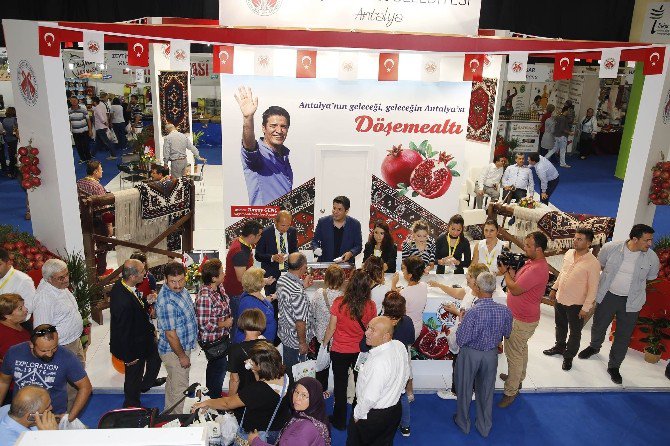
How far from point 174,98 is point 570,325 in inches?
344

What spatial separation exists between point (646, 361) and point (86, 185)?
7041 mm

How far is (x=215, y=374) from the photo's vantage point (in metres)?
4.88

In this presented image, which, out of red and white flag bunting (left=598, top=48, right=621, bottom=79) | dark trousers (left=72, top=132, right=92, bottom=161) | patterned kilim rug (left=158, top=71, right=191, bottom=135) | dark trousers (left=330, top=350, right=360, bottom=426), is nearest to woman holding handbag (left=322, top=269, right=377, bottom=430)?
dark trousers (left=330, top=350, right=360, bottom=426)

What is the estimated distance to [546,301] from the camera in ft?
23.7

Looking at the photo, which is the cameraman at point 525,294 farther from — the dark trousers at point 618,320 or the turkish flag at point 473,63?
the turkish flag at point 473,63

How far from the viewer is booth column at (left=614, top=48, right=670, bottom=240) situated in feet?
20.7

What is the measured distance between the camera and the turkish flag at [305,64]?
714cm

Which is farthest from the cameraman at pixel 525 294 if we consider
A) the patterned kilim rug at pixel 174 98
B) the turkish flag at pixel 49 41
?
the patterned kilim rug at pixel 174 98

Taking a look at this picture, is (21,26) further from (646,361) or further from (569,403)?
(646,361)

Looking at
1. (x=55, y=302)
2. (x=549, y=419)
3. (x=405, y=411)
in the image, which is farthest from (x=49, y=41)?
(x=549, y=419)

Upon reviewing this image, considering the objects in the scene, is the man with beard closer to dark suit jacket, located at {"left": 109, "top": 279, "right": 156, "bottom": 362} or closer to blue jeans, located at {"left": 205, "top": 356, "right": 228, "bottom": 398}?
dark suit jacket, located at {"left": 109, "top": 279, "right": 156, "bottom": 362}

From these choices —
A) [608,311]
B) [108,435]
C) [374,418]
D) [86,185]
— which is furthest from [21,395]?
[608,311]

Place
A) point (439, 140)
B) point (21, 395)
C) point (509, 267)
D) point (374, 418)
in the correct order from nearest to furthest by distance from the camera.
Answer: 1. point (21, 395)
2. point (374, 418)
3. point (509, 267)
4. point (439, 140)

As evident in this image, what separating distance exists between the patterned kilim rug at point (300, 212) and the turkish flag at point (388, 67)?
170 cm
